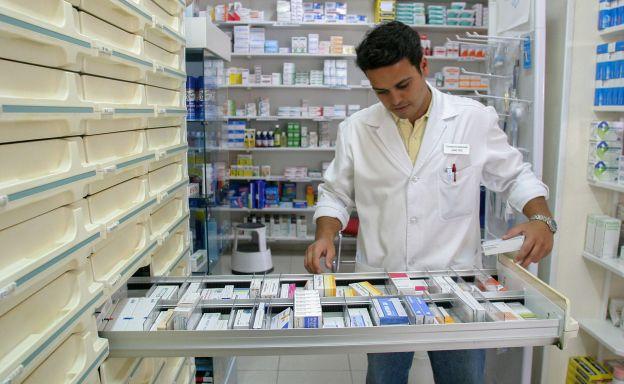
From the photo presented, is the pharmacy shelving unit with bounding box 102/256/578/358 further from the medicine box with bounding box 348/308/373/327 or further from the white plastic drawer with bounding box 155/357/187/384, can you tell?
the white plastic drawer with bounding box 155/357/187/384

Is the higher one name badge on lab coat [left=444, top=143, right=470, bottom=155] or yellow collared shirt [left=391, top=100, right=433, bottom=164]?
yellow collared shirt [left=391, top=100, right=433, bottom=164]

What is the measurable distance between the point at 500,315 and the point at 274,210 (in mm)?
5221

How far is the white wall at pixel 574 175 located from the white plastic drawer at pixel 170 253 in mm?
2093

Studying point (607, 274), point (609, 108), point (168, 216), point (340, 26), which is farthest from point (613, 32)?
point (340, 26)

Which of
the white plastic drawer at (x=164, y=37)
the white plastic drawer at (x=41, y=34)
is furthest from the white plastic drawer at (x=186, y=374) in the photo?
the white plastic drawer at (x=41, y=34)

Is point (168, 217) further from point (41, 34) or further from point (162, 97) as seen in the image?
point (41, 34)

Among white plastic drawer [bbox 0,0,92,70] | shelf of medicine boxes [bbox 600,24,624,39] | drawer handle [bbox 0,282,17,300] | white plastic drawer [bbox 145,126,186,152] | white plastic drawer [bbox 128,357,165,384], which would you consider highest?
shelf of medicine boxes [bbox 600,24,624,39]

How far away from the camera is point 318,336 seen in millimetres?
1231

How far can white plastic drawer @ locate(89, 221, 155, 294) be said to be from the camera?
53.1 inches

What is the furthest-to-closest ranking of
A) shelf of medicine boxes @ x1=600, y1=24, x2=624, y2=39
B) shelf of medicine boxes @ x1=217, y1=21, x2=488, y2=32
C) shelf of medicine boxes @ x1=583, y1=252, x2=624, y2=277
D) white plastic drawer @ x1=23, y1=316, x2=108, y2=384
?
1. shelf of medicine boxes @ x1=217, y1=21, x2=488, y2=32
2. shelf of medicine boxes @ x1=583, y1=252, x2=624, y2=277
3. shelf of medicine boxes @ x1=600, y1=24, x2=624, y2=39
4. white plastic drawer @ x1=23, y1=316, x2=108, y2=384

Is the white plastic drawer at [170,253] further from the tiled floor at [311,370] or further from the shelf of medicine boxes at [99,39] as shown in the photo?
the tiled floor at [311,370]

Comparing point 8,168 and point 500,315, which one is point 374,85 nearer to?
point 500,315

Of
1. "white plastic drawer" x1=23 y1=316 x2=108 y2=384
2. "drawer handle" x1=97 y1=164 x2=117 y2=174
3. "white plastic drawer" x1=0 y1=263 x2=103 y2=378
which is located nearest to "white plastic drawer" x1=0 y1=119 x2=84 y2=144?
"drawer handle" x1=97 y1=164 x2=117 y2=174

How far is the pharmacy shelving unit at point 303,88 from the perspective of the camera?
20.7ft
